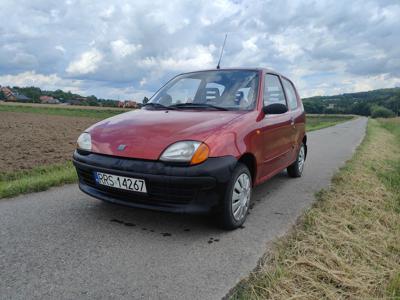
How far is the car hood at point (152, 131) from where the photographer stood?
295cm

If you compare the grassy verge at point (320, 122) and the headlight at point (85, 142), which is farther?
the grassy verge at point (320, 122)

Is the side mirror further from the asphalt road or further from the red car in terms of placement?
the asphalt road

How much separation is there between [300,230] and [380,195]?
197 centimetres

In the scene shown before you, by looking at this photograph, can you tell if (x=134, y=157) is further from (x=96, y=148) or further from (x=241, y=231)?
(x=241, y=231)

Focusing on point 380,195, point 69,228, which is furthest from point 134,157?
point 380,195

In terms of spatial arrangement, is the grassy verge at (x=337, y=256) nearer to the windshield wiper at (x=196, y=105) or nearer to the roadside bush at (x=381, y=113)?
the windshield wiper at (x=196, y=105)

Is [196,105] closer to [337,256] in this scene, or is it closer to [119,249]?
[119,249]

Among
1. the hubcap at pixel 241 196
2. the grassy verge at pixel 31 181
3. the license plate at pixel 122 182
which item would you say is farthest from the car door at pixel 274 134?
the grassy verge at pixel 31 181

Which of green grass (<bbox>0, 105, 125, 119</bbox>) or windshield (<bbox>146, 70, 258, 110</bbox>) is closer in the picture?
windshield (<bbox>146, 70, 258, 110</bbox>)

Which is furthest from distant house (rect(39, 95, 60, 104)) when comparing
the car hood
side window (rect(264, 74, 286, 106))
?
the car hood

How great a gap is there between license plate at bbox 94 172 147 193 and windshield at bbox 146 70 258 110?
4.24 feet

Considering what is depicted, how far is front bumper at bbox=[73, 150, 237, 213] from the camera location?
280cm

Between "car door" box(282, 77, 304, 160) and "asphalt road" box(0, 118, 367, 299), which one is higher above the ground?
"car door" box(282, 77, 304, 160)

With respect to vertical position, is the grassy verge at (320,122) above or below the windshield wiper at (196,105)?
below
